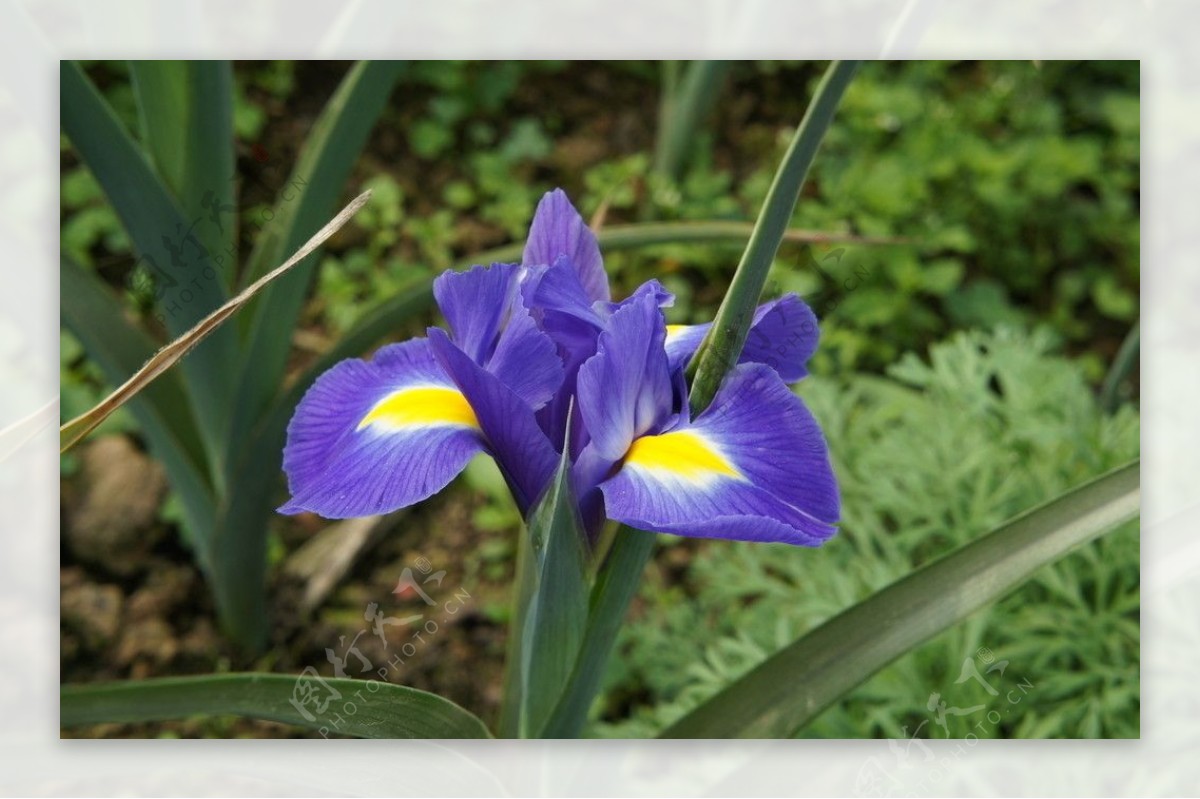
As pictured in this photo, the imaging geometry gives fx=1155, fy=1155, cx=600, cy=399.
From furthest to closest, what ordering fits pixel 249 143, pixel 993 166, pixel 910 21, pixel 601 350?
pixel 993 166
pixel 249 143
pixel 910 21
pixel 601 350

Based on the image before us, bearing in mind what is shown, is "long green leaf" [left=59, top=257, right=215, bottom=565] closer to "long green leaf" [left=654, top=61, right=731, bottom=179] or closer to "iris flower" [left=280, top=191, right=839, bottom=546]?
"iris flower" [left=280, top=191, right=839, bottom=546]

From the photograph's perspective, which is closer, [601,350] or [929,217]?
[601,350]

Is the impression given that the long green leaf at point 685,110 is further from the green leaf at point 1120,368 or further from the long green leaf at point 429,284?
the green leaf at point 1120,368

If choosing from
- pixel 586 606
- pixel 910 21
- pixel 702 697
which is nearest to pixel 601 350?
pixel 586 606

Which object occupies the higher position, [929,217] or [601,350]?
[929,217]

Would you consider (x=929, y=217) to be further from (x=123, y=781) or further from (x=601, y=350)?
(x=123, y=781)

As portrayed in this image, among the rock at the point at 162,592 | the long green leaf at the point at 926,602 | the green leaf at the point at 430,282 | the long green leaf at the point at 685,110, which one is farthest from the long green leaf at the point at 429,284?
the long green leaf at the point at 926,602
